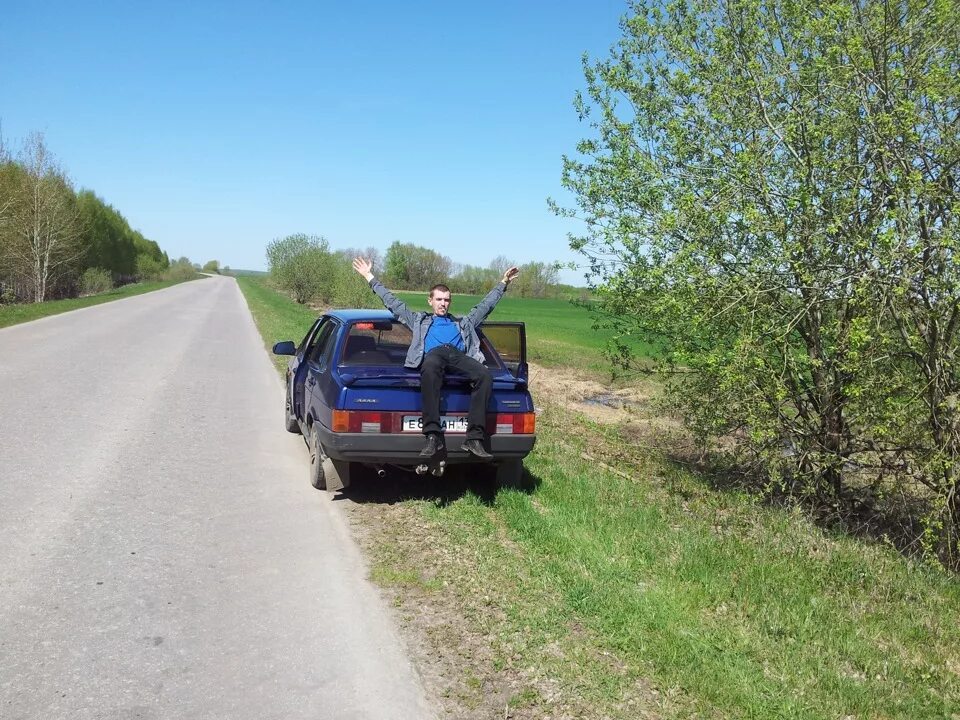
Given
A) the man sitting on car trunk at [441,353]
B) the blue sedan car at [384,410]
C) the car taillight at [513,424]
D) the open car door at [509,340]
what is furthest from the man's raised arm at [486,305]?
the car taillight at [513,424]

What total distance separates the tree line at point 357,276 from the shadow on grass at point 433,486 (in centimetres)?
210

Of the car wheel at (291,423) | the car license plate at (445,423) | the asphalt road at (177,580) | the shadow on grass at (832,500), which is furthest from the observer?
the car wheel at (291,423)

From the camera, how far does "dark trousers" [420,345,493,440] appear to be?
5.98m

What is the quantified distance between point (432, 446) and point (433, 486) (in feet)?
4.13

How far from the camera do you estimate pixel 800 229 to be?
6.76 metres

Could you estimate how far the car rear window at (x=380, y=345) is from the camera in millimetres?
6984

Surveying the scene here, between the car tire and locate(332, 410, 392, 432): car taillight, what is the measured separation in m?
1.26

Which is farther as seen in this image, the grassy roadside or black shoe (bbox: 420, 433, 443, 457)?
black shoe (bbox: 420, 433, 443, 457)

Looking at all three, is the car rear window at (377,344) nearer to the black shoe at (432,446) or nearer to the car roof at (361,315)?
the car roof at (361,315)

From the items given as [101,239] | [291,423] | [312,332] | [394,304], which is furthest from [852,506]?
[101,239]

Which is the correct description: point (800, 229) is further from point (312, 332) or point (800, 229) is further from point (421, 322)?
point (312, 332)

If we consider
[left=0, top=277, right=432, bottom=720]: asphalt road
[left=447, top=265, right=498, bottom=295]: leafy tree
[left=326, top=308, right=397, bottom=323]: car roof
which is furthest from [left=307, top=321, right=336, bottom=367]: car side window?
[left=447, top=265, right=498, bottom=295]: leafy tree

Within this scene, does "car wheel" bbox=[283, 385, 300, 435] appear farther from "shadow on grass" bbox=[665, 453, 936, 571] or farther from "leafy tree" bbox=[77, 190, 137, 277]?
"leafy tree" bbox=[77, 190, 137, 277]

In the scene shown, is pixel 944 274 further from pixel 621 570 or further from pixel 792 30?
pixel 621 570
